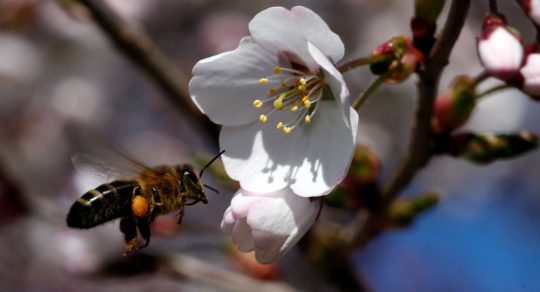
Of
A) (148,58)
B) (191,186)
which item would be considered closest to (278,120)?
(191,186)

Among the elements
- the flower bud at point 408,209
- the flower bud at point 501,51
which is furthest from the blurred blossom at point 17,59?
the flower bud at point 501,51

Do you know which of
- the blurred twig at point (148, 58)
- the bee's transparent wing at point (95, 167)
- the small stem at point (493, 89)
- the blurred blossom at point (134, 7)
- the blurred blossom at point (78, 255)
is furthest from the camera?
the blurred blossom at point (134, 7)

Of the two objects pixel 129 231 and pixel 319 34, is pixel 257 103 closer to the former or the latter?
pixel 319 34

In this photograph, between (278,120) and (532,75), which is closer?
(532,75)

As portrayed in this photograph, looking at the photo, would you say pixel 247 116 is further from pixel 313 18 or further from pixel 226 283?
pixel 226 283

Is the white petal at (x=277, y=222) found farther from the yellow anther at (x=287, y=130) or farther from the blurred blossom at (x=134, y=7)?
the blurred blossom at (x=134, y=7)

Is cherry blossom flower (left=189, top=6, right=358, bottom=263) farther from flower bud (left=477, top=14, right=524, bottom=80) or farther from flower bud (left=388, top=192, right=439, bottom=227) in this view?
flower bud (left=388, top=192, right=439, bottom=227)
